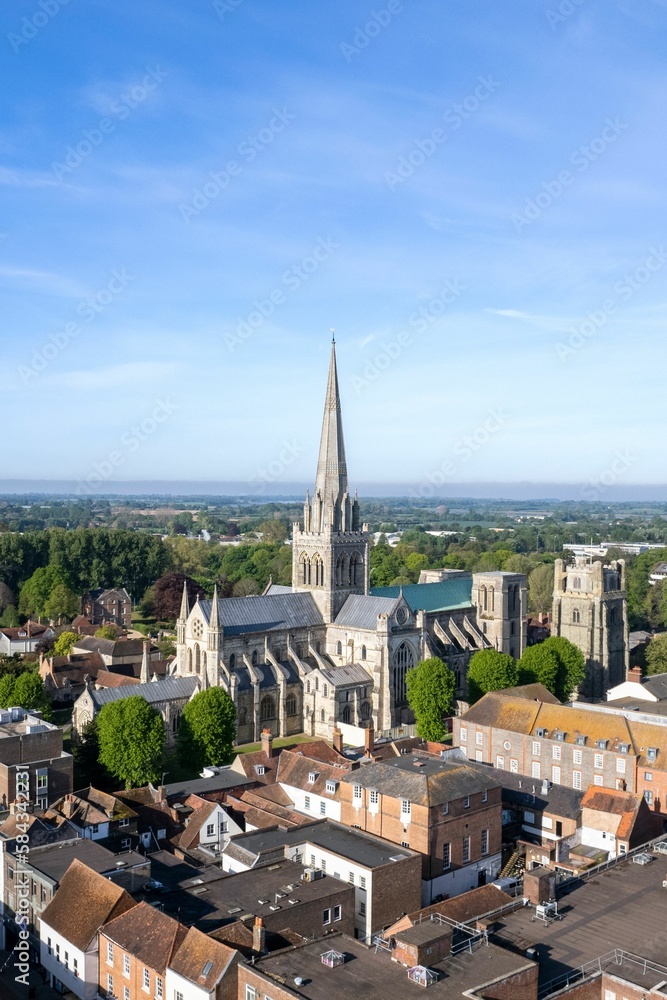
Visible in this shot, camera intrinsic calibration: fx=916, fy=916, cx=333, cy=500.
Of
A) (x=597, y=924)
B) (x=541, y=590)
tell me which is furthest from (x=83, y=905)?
(x=541, y=590)

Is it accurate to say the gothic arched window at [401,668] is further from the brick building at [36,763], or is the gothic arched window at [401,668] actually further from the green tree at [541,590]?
the green tree at [541,590]

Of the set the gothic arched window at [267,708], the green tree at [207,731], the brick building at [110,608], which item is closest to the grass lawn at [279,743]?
the gothic arched window at [267,708]

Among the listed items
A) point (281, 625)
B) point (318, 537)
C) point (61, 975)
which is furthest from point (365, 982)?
point (318, 537)

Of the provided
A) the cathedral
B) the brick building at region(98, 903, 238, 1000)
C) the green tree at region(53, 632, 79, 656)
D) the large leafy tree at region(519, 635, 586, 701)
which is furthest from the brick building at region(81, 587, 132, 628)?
the brick building at region(98, 903, 238, 1000)

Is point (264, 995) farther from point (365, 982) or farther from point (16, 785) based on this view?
point (16, 785)

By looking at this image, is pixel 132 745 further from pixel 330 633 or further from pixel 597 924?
pixel 597 924

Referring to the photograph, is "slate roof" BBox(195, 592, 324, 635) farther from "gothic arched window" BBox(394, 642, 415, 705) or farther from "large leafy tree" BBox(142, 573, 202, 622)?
"large leafy tree" BBox(142, 573, 202, 622)
